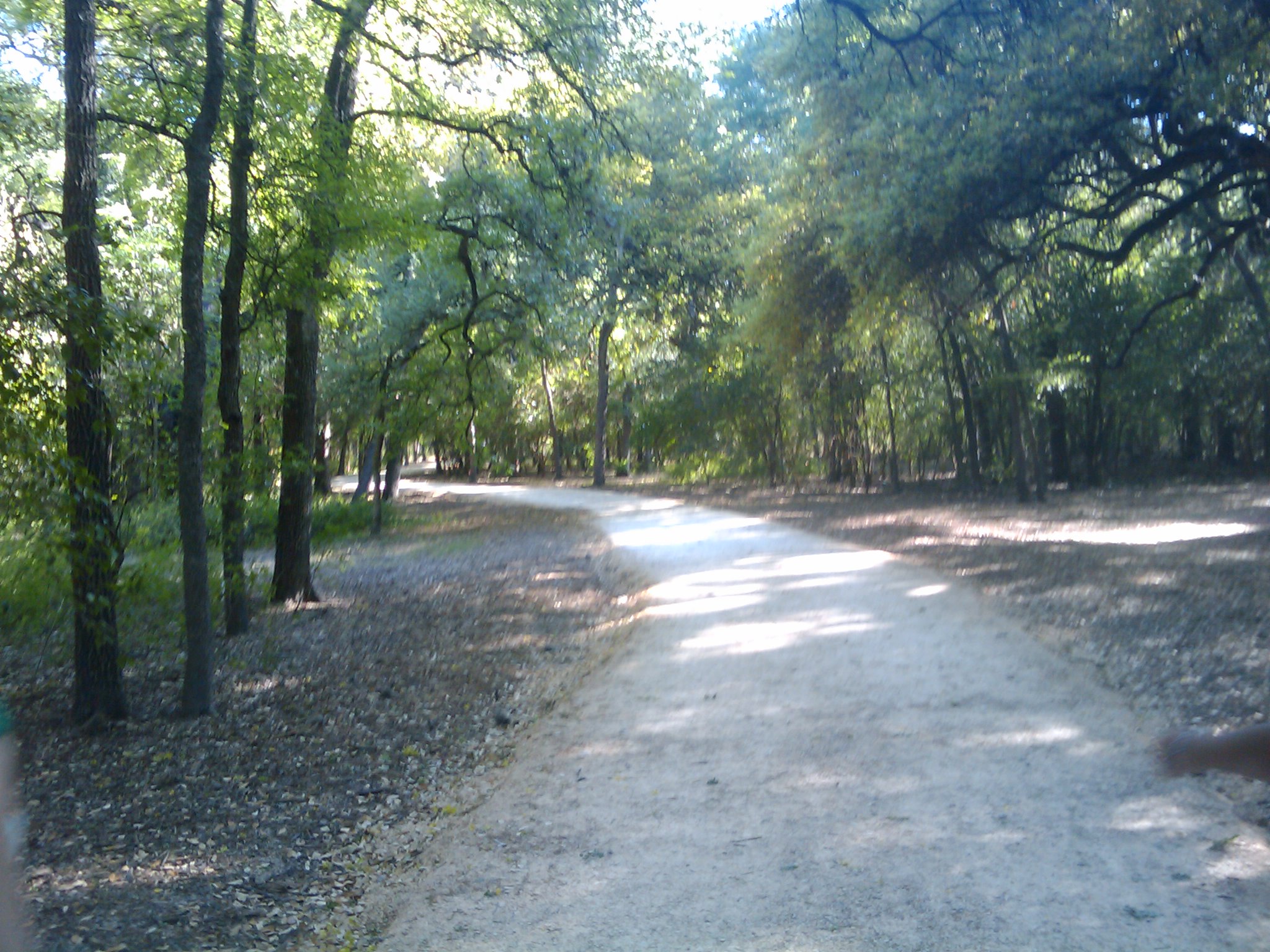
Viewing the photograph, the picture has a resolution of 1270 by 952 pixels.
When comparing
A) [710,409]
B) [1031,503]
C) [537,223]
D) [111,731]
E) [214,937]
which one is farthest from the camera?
[710,409]

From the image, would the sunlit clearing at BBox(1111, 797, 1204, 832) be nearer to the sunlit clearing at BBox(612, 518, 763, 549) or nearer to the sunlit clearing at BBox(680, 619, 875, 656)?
the sunlit clearing at BBox(680, 619, 875, 656)

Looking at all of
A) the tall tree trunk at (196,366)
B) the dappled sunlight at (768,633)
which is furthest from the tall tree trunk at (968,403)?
the tall tree trunk at (196,366)

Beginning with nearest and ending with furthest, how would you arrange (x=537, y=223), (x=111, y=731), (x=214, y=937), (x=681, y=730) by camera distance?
(x=214, y=937)
(x=681, y=730)
(x=111, y=731)
(x=537, y=223)

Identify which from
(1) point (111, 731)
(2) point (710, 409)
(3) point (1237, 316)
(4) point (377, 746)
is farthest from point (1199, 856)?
(2) point (710, 409)

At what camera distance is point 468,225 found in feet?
46.0

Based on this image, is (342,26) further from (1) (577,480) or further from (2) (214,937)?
(1) (577,480)

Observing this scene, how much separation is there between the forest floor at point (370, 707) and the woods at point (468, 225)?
2.62ft

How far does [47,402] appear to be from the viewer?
587 centimetres

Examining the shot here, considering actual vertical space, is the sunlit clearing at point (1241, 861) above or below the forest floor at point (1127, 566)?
below

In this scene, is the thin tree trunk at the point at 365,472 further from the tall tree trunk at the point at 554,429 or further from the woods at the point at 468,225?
the tall tree trunk at the point at 554,429

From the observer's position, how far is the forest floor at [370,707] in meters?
5.02

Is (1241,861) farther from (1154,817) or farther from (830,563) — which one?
(830,563)

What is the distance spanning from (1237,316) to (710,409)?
14844 mm

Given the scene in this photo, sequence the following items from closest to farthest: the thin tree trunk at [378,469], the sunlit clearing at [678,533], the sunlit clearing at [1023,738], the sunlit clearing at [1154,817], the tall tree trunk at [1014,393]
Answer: the sunlit clearing at [1154,817] < the sunlit clearing at [1023,738] < the sunlit clearing at [678,533] < the thin tree trunk at [378,469] < the tall tree trunk at [1014,393]
